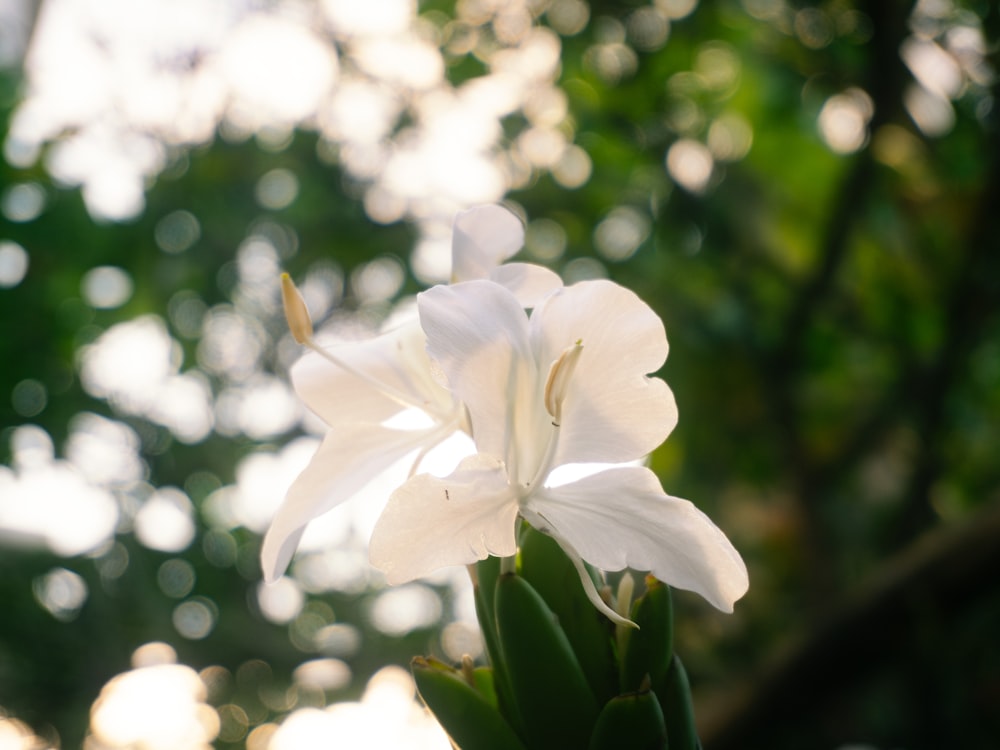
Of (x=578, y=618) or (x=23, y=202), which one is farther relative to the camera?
(x=23, y=202)

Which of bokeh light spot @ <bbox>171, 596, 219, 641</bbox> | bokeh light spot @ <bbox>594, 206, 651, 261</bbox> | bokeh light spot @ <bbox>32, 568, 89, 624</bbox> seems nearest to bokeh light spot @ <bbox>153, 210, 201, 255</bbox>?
bokeh light spot @ <bbox>32, 568, 89, 624</bbox>

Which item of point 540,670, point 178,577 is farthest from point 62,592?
point 540,670

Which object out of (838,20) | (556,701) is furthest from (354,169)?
(556,701)

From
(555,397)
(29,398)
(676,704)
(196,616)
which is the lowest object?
(196,616)

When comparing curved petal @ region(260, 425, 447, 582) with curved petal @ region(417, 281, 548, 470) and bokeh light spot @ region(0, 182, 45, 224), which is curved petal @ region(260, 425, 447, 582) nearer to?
curved petal @ region(417, 281, 548, 470)

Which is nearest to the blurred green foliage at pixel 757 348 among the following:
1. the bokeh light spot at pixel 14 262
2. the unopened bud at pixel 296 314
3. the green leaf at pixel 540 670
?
the bokeh light spot at pixel 14 262

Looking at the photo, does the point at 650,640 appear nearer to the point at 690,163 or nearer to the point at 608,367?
the point at 608,367

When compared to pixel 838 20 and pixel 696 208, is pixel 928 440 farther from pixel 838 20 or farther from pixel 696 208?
pixel 838 20
